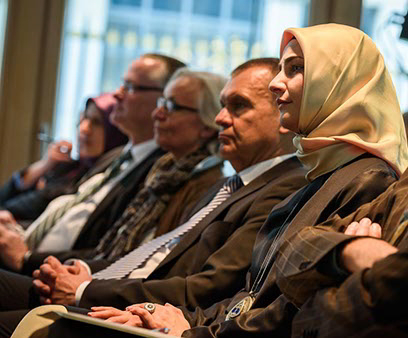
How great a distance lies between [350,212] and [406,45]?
357cm

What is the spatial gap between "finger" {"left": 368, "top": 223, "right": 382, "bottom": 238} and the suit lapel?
104cm

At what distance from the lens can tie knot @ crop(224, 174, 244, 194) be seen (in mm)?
2945

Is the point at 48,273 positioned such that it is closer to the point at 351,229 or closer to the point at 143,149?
the point at 143,149

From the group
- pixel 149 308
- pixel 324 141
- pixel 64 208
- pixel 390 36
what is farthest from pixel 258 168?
pixel 390 36

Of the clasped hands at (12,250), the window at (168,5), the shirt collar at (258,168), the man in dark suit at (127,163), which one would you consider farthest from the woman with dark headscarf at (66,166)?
the shirt collar at (258,168)

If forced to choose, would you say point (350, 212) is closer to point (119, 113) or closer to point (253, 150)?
point (253, 150)

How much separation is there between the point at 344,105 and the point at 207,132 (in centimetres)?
151

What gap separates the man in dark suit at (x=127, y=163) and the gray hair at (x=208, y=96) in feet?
1.44

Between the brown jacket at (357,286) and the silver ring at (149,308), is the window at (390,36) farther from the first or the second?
the brown jacket at (357,286)

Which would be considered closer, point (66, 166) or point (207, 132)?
point (207, 132)

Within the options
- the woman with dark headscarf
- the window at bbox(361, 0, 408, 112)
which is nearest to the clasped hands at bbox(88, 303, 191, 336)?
the woman with dark headscarf

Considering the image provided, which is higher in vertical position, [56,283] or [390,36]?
[390,36]

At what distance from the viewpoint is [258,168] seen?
2865 millimetres

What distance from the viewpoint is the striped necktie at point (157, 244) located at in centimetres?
296
